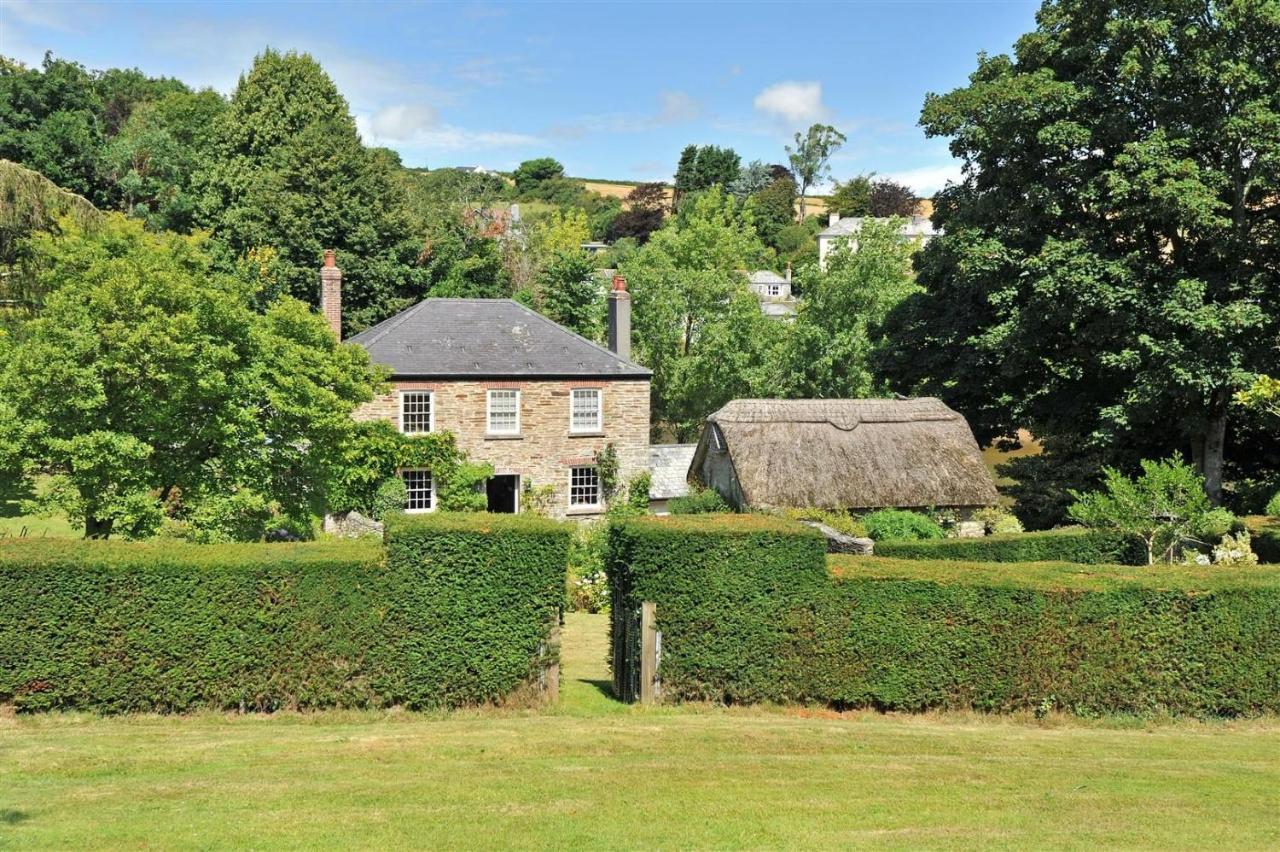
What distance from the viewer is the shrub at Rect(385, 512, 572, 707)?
14.0 m

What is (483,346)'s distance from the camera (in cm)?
3503

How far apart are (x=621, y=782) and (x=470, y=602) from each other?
4.26 metres

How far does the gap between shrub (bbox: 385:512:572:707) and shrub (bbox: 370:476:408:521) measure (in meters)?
18.1

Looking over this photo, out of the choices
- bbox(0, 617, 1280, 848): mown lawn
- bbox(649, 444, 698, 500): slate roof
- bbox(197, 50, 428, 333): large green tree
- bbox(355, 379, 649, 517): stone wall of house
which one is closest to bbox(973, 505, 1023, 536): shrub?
bbox(649, 444, 698, 500): slate roof

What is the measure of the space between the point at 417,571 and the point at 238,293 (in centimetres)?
1020

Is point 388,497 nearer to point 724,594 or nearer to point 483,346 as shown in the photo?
point 483,346

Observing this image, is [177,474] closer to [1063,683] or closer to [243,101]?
[1063,683]

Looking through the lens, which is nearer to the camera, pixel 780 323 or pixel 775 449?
pixel 775 449

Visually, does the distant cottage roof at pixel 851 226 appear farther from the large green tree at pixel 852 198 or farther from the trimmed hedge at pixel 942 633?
the trimmed hedge at pixel 942 633

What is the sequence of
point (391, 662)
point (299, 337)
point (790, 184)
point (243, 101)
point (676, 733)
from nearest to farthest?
1. point (676, 733)
2. point (391, 662)
3. point (299, 337)
4. point (243, 101)
5. point (790, 184)

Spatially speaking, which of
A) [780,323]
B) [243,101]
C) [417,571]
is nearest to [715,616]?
[417,571]

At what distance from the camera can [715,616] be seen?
47.1ft

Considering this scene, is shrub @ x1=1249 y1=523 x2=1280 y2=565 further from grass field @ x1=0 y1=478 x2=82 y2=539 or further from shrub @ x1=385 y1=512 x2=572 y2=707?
grass field @ x1=0 y1=478 x2=82 y2=539

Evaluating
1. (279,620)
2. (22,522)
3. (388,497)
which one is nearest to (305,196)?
(388,497)
